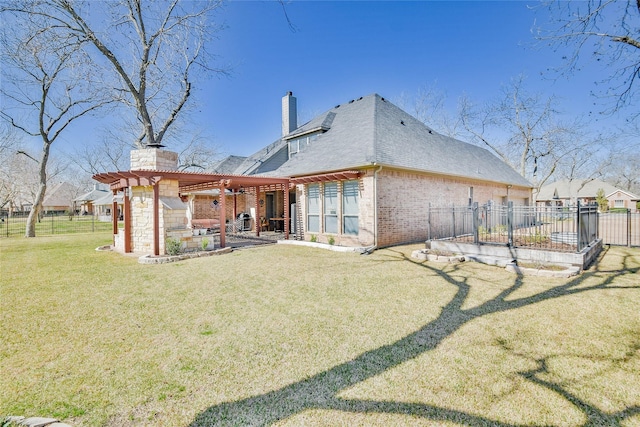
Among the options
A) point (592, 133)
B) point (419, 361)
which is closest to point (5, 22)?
point (419, 361)

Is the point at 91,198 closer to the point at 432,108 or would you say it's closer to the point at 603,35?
the point at 432,108

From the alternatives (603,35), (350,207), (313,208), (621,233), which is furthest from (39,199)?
(621,233)

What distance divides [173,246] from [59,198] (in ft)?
210

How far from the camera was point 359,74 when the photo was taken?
20453 millimetres

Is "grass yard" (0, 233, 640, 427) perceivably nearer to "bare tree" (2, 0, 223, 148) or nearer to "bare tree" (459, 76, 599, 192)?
"bare tree" (2, 0, 223, 148)

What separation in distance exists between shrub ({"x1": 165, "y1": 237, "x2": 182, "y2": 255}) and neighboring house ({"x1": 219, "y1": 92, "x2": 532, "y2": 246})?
538cm

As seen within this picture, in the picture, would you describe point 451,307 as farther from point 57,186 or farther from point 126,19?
point 57,186

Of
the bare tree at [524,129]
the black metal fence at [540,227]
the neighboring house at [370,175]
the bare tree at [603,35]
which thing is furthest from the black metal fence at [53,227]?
the bare tree at [524,129]

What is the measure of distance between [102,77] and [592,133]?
127ft

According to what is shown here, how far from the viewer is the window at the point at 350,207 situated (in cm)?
1130

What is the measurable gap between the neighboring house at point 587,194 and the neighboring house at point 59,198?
273 feet

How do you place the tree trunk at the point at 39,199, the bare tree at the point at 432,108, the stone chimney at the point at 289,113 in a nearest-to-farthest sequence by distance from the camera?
the tree trunk at the point at 39,199
the stone chimney at the point at 289,113
the bare tree at the point at 432,108

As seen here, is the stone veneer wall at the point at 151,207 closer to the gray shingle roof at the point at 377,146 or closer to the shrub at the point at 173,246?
the shrub at the point at 173,246

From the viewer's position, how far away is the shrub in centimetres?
976
